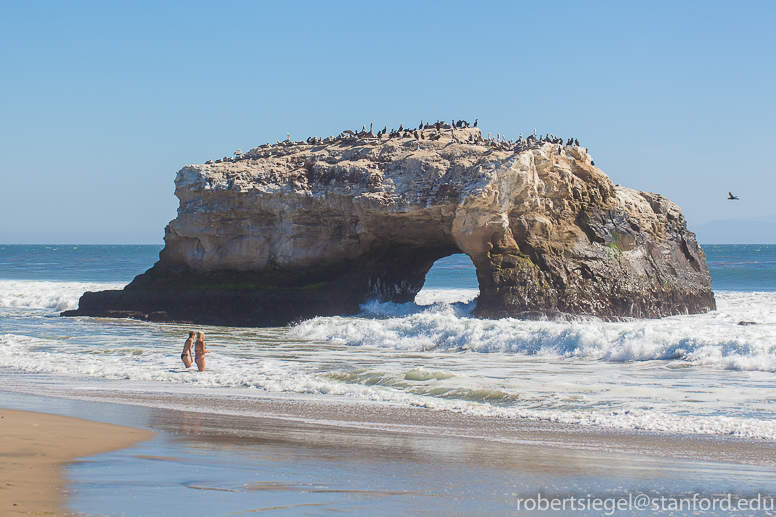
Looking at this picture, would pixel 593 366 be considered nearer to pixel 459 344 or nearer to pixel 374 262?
pixel 459 344

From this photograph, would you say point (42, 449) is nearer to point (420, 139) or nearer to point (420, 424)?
point (420, 424)

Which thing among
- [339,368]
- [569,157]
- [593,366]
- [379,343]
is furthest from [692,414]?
[569,157]

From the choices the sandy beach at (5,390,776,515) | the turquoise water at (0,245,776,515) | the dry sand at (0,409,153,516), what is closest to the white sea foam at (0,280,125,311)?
the turquoise water at (0,245,776,515)

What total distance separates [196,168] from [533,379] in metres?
14.1

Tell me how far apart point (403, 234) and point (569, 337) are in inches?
300

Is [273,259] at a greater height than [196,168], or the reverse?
[196,168]

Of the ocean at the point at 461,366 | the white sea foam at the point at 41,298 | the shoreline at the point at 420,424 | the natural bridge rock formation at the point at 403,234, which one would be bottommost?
the shoreline at the point at 420,424

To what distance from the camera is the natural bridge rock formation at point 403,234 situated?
715 inches

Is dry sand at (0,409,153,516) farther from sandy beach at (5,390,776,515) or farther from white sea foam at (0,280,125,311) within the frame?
white sea foam at (0,280,125,311)

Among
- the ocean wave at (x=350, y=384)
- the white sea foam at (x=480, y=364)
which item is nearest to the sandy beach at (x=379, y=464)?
the ocean wave at (x=350, y=384)

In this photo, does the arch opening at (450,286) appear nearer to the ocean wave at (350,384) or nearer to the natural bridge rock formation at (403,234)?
the natural bridge rock formation at (403,234)

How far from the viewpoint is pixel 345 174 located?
19828 mm

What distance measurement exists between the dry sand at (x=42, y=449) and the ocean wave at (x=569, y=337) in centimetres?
868

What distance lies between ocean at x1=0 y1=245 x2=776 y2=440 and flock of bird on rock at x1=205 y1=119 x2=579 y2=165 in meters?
4.93
